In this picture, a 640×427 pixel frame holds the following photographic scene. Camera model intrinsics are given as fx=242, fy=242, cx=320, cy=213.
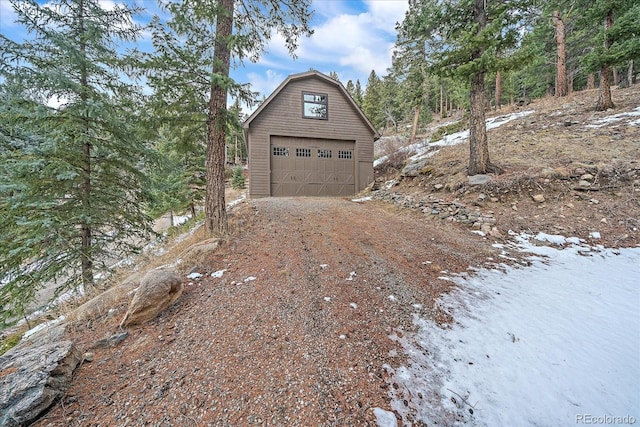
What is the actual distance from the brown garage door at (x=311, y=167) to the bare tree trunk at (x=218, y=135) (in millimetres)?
6018

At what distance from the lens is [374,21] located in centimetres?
1048

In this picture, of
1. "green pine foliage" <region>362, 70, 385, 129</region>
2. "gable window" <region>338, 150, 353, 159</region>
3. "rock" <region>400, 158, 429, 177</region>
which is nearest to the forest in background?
"rock" <region>400, 158, 429, 177</region>

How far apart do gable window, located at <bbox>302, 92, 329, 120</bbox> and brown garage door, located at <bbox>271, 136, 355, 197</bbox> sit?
1173 mm

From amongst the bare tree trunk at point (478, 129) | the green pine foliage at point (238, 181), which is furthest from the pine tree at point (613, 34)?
the green pine foliage at point (238, 181)

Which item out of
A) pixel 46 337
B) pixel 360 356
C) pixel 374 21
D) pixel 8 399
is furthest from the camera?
pixel 374 21

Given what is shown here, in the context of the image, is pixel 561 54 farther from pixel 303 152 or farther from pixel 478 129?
pixel 303 152

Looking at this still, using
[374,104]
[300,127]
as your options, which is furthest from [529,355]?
[374,104]

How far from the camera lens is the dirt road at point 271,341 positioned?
67.2 inches

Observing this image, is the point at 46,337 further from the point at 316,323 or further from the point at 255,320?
the point at 316,323

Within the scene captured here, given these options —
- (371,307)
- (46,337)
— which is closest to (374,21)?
(371,307)

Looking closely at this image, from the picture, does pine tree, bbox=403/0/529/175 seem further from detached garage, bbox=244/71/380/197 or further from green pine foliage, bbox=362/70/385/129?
green pine foliage, bbox=362/70/385/129

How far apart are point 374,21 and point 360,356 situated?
12840 mm

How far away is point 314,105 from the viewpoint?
38.3 feet

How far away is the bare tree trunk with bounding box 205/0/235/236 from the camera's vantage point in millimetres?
4891
